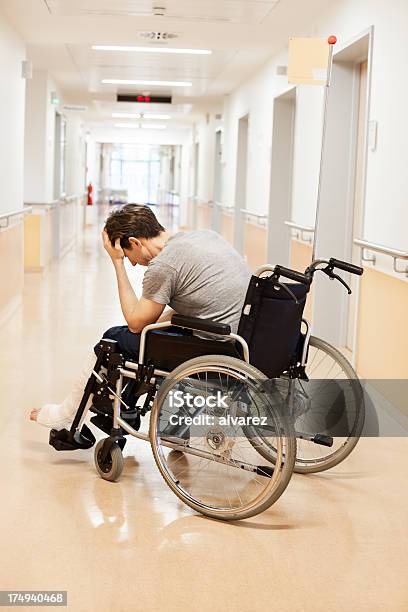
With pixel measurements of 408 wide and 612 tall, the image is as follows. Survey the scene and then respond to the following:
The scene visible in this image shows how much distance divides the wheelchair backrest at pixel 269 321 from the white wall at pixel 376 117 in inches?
68.9

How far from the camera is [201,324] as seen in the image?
311 cm

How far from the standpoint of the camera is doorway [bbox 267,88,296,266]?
9.39 m

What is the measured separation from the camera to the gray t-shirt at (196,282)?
3332 mm

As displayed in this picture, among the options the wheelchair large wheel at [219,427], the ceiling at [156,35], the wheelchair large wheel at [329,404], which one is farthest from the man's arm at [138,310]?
the ceiling at [156,35]

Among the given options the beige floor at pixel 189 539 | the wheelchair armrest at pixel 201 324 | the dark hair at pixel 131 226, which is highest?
the dark hair at pixel 131 226

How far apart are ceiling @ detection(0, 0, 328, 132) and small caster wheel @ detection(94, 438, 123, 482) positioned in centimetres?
430

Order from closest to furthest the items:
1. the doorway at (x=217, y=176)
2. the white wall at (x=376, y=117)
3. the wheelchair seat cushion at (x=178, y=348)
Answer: the wheelchair seat cushion at (x=178, y=348) → the white wall at (x=376, y=117) → the doorway at (x=217, y=176)

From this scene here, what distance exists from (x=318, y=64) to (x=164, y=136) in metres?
23.4

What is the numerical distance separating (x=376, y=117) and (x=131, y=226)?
94.9 inches

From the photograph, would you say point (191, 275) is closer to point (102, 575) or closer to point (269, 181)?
point (102, 575)

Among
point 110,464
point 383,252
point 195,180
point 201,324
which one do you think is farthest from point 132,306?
point 195,180

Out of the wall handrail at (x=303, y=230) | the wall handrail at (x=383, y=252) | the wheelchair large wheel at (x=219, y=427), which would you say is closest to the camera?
the wheelchair large wheel at (x=219, y=427)

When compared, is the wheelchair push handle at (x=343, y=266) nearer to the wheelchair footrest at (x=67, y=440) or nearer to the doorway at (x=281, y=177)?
the wheelchair footrest at (x=67, y=440)

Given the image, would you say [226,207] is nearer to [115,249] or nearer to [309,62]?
[309,62]
